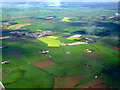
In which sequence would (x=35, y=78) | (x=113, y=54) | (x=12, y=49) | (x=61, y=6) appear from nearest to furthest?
1. (x=35, y=78)
2. (x=113, y=54)
3. (x=12, y=49)
4. (x=61, y=6)

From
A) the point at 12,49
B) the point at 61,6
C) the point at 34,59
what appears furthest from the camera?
the point at 61,6

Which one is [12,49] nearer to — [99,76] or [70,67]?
[70,67]

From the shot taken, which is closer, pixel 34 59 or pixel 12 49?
pixel 34 59

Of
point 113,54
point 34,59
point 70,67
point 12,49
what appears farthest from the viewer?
point 12,49

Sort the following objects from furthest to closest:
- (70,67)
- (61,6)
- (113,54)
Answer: (61,6) < (113,54) < (70,67)

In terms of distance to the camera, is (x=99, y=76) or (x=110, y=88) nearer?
(x=110, y=88)

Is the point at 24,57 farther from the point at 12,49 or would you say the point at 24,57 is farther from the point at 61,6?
the point at 61,6

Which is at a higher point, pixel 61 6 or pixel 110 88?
pixel 61 6

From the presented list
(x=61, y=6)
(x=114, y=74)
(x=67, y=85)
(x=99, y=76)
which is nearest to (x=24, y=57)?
(x=67, y=85)

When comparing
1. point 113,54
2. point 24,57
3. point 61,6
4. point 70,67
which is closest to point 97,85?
point 70,67
